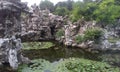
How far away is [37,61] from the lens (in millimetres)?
21531

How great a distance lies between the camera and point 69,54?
26.5m

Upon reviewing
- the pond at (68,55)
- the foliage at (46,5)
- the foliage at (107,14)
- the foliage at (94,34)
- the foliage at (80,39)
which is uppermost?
the foliage at (46,5)

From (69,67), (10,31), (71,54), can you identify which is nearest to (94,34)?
(71,54)

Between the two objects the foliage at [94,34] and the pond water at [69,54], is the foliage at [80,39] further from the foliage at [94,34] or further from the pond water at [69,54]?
the pond water at [69,54]

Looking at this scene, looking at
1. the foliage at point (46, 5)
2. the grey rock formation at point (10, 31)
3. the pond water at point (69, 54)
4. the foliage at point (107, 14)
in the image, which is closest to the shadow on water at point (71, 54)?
the pond water at point (69, 54)

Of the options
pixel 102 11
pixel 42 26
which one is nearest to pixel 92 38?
pixel 102 11

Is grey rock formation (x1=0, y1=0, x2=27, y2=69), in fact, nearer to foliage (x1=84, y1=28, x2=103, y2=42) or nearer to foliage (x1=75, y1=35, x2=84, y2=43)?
foliage (x1=84, y1=28, x2=103, y2=42)

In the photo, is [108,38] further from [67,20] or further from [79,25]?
[67,20]

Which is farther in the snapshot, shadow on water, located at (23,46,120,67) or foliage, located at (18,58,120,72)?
shadow on water, located at (23,46,120,67)

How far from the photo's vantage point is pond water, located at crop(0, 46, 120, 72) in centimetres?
2337

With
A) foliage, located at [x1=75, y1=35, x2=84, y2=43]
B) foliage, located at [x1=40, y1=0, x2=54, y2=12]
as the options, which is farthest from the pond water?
foliage, located at [x1=40, y1=0, x2=54, y2=12]

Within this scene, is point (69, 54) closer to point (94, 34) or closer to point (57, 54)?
point (57, 54)

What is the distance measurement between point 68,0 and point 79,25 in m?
33.9

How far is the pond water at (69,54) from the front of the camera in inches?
920
